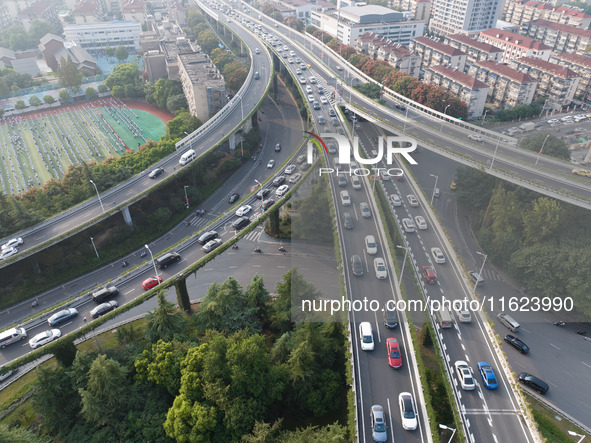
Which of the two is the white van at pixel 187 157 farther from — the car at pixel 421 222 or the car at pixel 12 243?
the car at pixel 421 222

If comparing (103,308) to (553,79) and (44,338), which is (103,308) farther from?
(553,79)

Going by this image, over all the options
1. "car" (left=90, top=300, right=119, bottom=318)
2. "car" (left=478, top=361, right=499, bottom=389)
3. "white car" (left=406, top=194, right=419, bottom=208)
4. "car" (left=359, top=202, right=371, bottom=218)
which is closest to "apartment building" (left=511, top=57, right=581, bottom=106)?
"white car" (left=406, top=194, right=419, bottom=208)

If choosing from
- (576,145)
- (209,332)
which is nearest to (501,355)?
(209,332)

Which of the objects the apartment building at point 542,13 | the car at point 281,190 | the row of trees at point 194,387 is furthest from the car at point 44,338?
the apartment building at point 542,13

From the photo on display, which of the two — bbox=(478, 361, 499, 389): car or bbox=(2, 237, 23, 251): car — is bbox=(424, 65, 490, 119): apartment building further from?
bbox=(2, 237, 23, 251): car

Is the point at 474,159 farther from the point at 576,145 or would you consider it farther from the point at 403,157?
the point at 576,145
